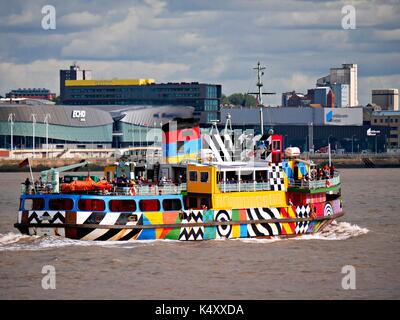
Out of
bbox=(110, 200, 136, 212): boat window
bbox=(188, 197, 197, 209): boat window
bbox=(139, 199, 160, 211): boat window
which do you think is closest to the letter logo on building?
bbox=(110, 200, 136, 212): boat window

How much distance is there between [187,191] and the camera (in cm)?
6075

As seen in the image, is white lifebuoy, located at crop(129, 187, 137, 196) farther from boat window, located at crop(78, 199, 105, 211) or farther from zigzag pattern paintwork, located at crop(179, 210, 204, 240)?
zigzag pattern paintwork, located at crop(179, 210, 204, 240)

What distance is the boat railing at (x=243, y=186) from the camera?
60.7 m

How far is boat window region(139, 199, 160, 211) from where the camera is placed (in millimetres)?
58188

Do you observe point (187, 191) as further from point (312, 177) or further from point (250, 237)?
point (312, 177)

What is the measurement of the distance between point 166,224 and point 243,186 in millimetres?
5327

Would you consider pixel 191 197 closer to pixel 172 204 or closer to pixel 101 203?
pixel 172 204

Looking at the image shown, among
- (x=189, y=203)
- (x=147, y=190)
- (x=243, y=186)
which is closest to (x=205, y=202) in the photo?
(x=189, y=203)

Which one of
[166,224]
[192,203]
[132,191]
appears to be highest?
[132,191]

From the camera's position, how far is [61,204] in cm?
5750

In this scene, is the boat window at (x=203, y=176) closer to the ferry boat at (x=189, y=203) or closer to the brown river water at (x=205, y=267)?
the ferry boat at (x=189, y=203)

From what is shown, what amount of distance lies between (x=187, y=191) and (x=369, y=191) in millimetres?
51024

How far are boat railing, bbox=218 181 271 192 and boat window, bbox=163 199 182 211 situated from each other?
8.19ft

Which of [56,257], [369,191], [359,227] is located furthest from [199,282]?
[369,191]
